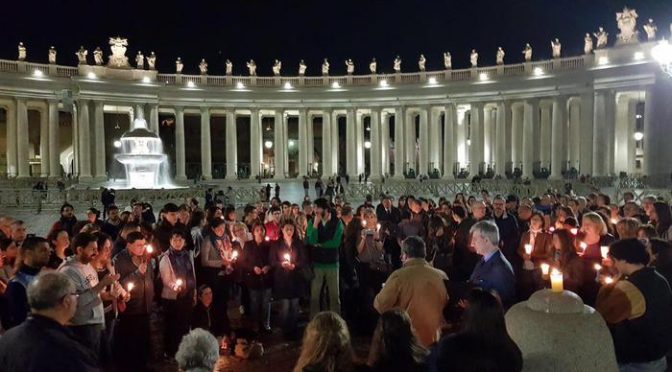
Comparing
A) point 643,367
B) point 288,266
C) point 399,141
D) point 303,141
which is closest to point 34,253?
point 288,266

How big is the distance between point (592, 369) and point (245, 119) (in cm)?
7966

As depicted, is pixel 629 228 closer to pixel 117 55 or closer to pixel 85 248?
pixel 85 248

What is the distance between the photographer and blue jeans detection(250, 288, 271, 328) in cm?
1166

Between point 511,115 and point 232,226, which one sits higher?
point 511,115

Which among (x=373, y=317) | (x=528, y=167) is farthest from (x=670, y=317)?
(x=528, y=167)

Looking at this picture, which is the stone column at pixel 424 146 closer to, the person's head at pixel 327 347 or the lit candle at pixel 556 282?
the lit candle at pixel 556 282

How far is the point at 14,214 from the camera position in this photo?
3038 cm

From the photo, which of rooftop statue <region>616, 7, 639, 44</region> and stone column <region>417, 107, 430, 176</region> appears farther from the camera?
stone column <region>417, 107, 430, 176</region>

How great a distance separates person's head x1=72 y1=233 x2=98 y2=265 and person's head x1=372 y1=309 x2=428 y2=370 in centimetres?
437

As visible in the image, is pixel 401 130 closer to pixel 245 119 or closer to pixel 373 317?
pixel 245 119

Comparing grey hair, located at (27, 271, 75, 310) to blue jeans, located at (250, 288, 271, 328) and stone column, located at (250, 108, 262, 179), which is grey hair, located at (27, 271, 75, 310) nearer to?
blue jeans, located at (250, 288, 271, 328)

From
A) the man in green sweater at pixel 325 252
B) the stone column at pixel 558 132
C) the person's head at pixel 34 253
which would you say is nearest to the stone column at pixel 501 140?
the stone column at pixel 558 132

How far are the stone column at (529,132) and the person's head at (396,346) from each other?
170ft

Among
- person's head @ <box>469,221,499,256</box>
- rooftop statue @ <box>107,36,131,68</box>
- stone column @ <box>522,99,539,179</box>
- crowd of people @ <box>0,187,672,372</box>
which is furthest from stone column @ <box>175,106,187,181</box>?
person's head @ <box>469,221,499,256</box>
